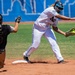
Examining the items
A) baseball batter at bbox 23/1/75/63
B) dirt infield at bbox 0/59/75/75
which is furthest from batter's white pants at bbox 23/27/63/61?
dirt infield at bbox 0/59/75/75

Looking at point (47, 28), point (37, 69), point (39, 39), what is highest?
point (47, 28)

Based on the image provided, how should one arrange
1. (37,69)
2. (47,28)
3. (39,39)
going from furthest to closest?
(47,28)
(39,39)
(37,69)

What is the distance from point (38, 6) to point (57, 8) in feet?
62.2

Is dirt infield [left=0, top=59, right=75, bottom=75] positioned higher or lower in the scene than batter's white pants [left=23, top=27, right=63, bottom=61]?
lower

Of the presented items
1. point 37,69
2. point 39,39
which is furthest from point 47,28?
point 37,69

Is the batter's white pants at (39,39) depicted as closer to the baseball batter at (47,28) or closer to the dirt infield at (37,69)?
the baseball batter at (47,28)

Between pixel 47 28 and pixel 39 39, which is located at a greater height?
pixel 47 28

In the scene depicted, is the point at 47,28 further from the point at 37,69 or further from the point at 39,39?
the point at 37,69

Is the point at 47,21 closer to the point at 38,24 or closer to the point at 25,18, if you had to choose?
the point at 38,24

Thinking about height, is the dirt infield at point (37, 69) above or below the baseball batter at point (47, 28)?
below

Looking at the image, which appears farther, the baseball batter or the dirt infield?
the baseball batter

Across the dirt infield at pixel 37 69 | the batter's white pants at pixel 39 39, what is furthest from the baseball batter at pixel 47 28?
the dirt infield at pixel 37 69

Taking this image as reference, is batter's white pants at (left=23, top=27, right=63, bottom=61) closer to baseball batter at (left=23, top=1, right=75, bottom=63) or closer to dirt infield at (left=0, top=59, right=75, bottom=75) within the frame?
baseball batter at (left=23, top=1, right=75, bottom=63)

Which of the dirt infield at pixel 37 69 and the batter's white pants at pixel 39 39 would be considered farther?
the batter's white pants at pixel 39 39
